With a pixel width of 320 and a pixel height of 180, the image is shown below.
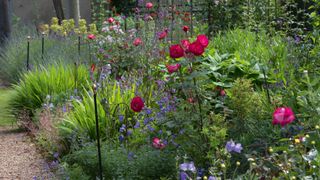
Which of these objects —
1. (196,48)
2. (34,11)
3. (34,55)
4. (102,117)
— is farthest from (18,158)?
(34,11)

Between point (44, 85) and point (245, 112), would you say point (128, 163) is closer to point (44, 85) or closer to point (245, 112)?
point (245, 112)

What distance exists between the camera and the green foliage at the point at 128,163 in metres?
4.50

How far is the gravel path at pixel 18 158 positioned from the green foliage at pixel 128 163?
55cm

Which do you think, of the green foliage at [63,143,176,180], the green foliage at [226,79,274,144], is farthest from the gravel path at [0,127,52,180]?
the green foliage at [226,79,274,144]

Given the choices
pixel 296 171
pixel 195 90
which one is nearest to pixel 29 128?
pixel 195 90

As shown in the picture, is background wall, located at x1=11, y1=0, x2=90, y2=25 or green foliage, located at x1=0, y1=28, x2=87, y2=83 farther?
background wall, located at x1=11, y1=0, x2=90, y2=25

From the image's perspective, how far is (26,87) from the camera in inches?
315

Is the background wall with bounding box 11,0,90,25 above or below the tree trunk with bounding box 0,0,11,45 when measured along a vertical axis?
below

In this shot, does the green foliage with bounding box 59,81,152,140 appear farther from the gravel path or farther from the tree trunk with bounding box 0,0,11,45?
the tree trunk with bounding box 0,0,11,45

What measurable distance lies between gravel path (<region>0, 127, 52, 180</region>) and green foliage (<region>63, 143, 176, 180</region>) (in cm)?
55

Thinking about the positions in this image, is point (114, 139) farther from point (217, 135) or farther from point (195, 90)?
point (217, 135)

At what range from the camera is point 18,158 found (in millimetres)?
6547

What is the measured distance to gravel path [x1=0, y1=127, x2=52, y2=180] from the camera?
592 centimetres

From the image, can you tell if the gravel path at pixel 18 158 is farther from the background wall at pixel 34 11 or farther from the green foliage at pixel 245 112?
the background wall at pixel 34 11
